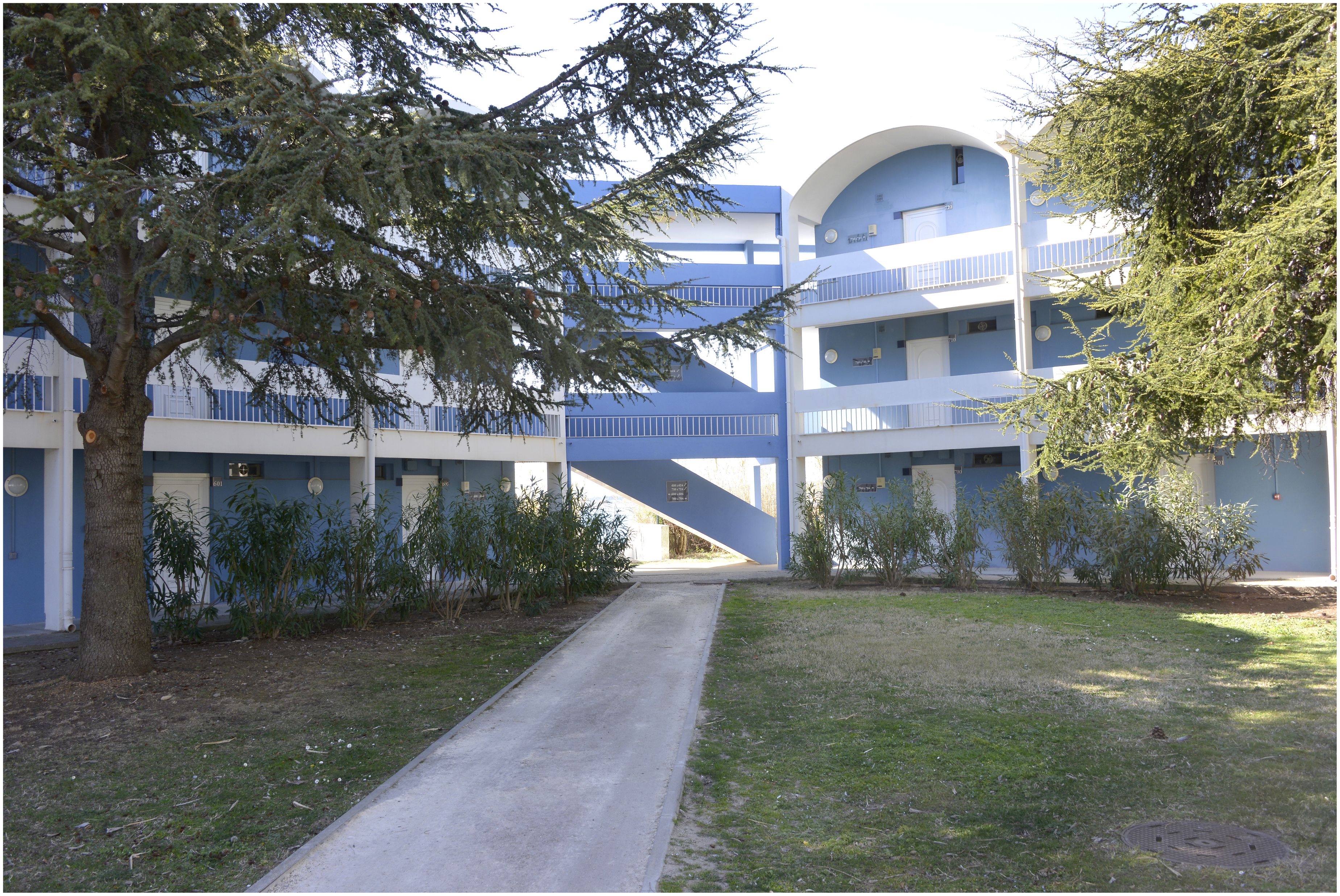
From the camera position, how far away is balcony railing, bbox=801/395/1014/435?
20625 millimetres

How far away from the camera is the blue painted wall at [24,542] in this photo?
13.9m

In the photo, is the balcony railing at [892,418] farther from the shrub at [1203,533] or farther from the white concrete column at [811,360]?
the shrub at [1203,533]

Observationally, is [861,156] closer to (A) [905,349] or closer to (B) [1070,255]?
(A) [905,349]

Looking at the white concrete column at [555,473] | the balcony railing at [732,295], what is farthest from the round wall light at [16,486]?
the balcony railing at [732,295]

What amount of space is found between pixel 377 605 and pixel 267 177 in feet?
25.3

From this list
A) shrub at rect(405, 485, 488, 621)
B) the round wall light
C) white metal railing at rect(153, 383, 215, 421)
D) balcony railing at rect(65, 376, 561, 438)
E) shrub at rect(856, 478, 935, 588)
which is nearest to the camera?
balcony railing at rect(65, 376, 561, 438)

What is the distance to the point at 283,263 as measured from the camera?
8188mm

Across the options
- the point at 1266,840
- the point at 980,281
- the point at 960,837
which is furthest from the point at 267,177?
the point at 980,281

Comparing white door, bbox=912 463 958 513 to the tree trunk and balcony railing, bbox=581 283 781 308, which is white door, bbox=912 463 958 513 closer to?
balcony railing, bbox=581 283 781 308

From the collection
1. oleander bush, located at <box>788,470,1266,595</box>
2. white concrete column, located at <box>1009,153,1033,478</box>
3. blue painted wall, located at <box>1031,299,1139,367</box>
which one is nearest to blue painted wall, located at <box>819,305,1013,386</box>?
blue painted wall, located at <box>1031,299,1139,367</box>

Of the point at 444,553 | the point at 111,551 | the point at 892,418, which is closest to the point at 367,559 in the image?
the point at 444,553

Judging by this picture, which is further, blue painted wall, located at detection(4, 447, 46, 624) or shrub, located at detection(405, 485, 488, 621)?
blue painted wall, located at detection(4, 447, 46, 624)

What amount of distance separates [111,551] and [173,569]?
2.23m

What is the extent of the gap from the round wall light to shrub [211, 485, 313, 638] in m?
4.70
